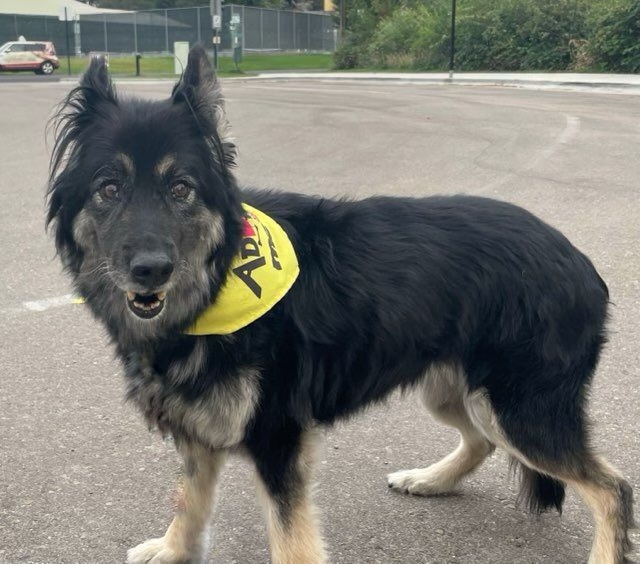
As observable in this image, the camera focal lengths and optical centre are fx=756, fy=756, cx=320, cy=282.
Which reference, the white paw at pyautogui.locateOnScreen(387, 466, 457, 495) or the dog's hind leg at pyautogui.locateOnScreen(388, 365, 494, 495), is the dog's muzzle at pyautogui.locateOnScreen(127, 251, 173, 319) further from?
the white paw at pyautogui.locateOnScreen(387, 466, 457, 495)

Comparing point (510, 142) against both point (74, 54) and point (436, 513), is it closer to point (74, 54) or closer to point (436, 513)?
Result: point (436, 513)

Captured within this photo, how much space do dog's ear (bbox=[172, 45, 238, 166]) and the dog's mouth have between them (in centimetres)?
66

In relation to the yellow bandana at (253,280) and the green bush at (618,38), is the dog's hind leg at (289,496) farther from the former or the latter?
the green bush at (618,38)

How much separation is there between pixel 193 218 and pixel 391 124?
43.2 ft

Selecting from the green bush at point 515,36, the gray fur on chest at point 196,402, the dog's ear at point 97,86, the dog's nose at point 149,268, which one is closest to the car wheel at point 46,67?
the green bush at point 515,36

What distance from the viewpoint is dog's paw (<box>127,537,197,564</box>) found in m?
3.25

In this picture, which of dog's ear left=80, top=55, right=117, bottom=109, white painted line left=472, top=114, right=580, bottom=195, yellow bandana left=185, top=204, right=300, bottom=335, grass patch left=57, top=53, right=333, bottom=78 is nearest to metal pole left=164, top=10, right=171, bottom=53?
grass patch left=57, top=53, right=333, bottom=78

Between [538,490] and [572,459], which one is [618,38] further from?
[572,459]

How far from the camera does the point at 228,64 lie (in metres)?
47.7

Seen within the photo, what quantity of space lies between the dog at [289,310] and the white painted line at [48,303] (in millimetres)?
3104

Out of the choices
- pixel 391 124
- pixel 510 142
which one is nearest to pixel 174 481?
pixel 510 142

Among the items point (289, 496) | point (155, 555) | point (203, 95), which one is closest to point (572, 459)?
point (289, 496)

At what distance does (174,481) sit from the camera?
3.76 meters

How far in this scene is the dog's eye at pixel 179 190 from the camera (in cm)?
297
